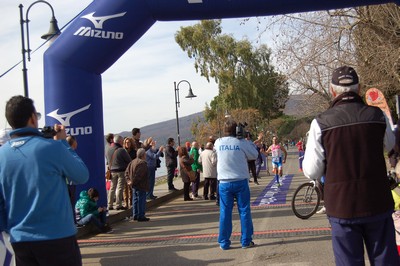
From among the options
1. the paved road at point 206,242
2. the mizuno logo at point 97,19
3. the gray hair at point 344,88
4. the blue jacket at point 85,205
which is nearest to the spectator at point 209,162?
the paved road at point 206,242

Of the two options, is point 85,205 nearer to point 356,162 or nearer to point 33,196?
point 33,196

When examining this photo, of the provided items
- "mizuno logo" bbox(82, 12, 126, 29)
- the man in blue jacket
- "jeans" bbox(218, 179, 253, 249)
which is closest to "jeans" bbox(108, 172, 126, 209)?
"mizuno logo" bbox(82, 12, 126, 29)

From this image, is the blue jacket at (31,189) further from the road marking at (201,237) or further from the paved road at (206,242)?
the road marking at (201,237)

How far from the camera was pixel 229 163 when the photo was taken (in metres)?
7.50

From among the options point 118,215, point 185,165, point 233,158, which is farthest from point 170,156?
point 233,158

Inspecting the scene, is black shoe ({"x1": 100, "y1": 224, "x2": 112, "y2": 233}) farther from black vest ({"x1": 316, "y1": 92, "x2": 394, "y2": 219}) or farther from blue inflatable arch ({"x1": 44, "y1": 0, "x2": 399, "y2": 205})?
black vest ({"x1": 316, "y1": 92, "x2": 394, "y2": 219})

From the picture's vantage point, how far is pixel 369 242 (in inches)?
144

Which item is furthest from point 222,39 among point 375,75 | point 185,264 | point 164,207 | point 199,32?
point 185,264

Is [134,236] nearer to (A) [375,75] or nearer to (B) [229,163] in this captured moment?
(B) [229,163]

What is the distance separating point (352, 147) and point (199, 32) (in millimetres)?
51358

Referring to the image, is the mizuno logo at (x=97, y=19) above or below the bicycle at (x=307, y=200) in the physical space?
above

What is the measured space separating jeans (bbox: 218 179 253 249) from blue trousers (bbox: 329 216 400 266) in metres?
3.79

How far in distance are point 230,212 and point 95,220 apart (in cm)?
324

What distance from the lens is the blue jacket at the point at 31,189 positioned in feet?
11.6
